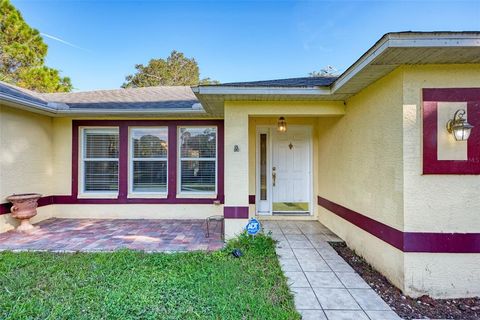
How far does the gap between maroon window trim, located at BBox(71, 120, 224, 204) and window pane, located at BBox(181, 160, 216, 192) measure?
0.72 feet

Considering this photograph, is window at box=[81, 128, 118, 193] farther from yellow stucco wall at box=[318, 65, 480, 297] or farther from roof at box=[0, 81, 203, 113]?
yellow stucco wall at box=[318, 65, 480, 297]

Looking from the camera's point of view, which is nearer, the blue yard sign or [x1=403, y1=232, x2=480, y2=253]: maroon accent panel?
[x1=403, y1=232, x2=480, y2=253]: maroon accent panel

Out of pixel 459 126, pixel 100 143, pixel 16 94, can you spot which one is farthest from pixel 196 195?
pixel 459 126

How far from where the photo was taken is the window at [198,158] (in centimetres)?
675

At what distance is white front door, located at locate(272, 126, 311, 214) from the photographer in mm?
6637

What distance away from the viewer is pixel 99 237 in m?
4.93

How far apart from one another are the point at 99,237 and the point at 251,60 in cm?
1373

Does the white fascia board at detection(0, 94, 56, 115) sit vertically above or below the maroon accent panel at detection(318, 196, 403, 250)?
above

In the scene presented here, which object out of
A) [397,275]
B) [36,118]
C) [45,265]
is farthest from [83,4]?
[397,275]

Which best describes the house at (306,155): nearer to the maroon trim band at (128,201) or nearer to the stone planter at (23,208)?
the maroon trim band at (128,201)

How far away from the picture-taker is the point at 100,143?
22.1 ft

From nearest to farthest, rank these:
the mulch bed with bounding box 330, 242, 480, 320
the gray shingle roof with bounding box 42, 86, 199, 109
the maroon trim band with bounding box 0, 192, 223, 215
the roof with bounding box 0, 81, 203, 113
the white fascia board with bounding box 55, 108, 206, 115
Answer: the mulch bed with bounding box 330, 242, 480, 320
the roof with bounding box 0, 81, 203, 113
the white fascia board with bounding box 55, 108, 206, 115
the gray shingle roof with bounding box 42, 86, 199, 109
the maroon trim band with bounding box 0, 192, 223, 215

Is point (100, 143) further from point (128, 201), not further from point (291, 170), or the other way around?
point (291, 170)

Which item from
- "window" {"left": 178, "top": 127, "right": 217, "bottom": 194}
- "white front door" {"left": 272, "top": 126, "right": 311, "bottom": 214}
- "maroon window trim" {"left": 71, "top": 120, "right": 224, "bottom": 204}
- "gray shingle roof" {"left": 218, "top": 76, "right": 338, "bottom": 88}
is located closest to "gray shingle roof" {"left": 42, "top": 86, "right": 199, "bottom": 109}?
"maroon window trim" {"left": 71, "top": 120, "right": 224, "bottom": 204}
